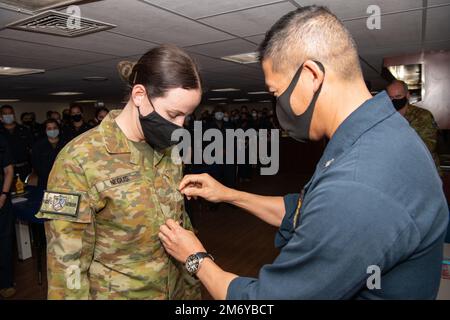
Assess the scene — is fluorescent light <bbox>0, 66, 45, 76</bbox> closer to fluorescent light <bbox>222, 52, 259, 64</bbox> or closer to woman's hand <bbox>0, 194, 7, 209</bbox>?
woman's hand <bbox>0, 194, 7, 209</bbox>

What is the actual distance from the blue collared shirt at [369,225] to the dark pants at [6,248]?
2875mm

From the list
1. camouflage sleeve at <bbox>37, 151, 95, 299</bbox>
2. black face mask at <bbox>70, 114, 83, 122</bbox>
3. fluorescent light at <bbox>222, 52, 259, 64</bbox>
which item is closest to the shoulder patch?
camouflage sleeve at <bbox>37, 151, 95, 299</bbox>

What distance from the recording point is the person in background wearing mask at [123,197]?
1.06 metres

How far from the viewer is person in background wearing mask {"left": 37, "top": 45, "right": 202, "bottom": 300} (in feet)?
3.49

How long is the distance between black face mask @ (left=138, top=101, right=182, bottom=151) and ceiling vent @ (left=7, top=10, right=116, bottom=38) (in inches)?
53.7

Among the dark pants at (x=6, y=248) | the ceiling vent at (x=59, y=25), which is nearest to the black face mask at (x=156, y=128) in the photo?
the ceiling vent at (x=59, y=25)

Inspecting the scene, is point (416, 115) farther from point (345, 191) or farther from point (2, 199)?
point (2, 199)

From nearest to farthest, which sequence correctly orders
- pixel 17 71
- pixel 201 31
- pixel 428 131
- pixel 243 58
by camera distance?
1. pixel 201 31
2. pixel 428 131
3. pixel 243 58
4. pixel 17 71

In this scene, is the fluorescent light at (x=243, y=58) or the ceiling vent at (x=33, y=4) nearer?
the ceiling vent at (x=33, y=4)

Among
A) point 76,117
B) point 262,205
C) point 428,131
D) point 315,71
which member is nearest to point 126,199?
point 262,205

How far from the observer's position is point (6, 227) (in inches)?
113

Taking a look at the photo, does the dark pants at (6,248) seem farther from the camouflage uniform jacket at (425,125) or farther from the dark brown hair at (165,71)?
the camouflage uniform jacket at (425,125)

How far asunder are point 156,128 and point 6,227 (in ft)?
8.09

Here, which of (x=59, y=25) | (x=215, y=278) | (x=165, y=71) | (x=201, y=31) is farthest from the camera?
(x=201, y=31)
